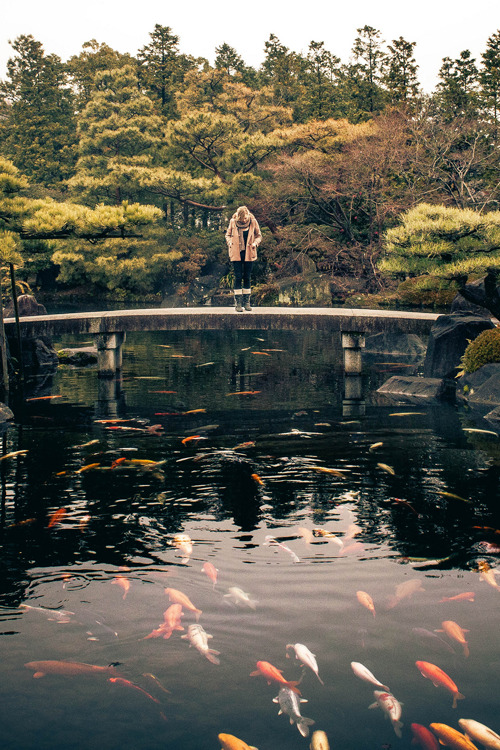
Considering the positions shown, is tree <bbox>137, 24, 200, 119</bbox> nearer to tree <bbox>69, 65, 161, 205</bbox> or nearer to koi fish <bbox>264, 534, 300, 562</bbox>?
tree <bbox>69, 65, 161, 205</bbox>

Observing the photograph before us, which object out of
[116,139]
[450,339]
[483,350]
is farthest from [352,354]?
[116,139]

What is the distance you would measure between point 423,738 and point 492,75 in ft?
127

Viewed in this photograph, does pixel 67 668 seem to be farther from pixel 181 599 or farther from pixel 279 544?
pixel 279 544

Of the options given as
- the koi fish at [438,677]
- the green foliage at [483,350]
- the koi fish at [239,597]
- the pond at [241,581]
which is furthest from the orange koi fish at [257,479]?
the green foliage at [483,350]

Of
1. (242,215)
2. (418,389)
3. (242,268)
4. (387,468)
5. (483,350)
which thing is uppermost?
(242,215)

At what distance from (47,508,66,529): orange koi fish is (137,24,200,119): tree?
123 ft

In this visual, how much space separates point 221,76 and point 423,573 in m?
35.9

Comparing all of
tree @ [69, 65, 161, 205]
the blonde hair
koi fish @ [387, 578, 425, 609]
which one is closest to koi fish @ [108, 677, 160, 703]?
koi fish @ [387, 578, 425, 609]

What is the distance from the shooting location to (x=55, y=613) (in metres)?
4.41

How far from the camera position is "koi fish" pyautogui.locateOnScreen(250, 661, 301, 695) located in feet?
12.3

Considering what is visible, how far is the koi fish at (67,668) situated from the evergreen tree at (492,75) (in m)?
37.6

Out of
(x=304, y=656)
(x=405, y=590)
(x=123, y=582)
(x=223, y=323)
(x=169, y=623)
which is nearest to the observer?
(x=304, y=656)

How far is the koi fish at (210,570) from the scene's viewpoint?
4.86 metres

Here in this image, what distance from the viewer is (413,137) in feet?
90.9
